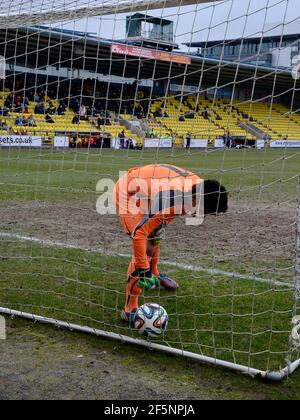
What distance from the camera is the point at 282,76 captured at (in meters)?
4.30

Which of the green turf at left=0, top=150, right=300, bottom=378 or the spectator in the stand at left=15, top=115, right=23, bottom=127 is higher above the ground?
the spectator in the stand at left=15, top=115, right=23, bottom=127

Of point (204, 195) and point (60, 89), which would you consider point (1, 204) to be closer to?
point (60, 89)

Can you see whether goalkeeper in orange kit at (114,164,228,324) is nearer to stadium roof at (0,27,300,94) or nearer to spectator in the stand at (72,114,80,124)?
stadium roof at (0,27,300,94)

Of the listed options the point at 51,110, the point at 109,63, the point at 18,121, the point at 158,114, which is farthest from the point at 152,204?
the point at 18,121

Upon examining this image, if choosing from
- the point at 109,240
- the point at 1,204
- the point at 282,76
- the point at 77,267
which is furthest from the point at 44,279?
the point at 1,204

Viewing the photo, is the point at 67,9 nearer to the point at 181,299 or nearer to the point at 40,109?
the point at 181,299

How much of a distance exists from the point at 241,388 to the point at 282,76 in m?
2.38

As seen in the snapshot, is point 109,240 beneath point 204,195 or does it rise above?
beneath

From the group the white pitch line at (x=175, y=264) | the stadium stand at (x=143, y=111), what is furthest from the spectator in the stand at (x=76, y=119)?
the white pitch line at (x=175, y=264)

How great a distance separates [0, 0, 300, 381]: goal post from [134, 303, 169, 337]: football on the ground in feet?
0.25

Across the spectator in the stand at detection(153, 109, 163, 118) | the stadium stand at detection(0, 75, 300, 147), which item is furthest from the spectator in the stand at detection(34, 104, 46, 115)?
the spectator in the stand at detection(153, 109, 163, 118)

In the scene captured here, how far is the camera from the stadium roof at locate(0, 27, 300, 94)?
4164mm

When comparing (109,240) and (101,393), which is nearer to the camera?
(101,393)

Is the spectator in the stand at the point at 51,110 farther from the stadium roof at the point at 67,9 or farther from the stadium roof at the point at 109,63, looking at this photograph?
the stadium roof at the point at 67,9
